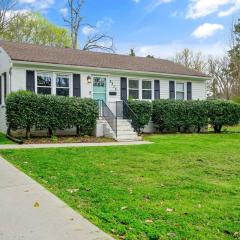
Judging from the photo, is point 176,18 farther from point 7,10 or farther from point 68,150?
point 7,10

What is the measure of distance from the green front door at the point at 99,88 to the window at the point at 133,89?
157 cm

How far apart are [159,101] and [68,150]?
8.80 m

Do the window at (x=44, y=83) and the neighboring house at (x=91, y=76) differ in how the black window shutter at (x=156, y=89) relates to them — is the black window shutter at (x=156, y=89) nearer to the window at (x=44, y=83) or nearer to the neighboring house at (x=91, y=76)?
the neighboring house at (x=91, y=76)

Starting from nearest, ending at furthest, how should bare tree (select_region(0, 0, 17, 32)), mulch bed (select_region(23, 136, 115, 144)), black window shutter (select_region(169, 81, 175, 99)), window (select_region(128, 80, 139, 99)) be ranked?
mulch bed (select_region(23, 136, 115, 144))
window (select_region(128, 80, 139, 99))
black window shutter (select_region(169, 81, 175, 99))
bare tree (select_region(0, 0, 17, 32))

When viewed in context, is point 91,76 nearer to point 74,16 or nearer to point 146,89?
point 146,89

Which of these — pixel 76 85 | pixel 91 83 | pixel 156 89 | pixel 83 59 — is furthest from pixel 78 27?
pixel 76 85

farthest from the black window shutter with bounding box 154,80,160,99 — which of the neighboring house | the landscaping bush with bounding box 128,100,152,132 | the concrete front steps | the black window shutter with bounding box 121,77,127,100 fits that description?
the concrete front steps

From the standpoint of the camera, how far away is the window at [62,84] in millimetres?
18641

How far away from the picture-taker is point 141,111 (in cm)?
1909

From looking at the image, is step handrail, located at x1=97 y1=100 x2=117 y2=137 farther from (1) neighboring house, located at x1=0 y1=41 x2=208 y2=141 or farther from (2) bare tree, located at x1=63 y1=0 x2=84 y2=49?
(2) bare tree, located at x1=63 y1=0 x2=84 y2=49

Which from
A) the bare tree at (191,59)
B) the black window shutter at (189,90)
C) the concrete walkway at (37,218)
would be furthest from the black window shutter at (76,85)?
the bare tree at (191,59)

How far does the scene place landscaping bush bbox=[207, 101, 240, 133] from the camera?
2152cm

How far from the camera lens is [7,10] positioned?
1457 inches

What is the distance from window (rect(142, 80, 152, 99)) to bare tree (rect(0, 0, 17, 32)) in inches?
785
